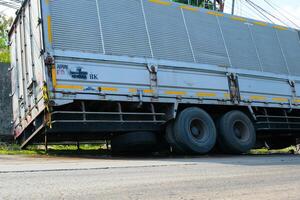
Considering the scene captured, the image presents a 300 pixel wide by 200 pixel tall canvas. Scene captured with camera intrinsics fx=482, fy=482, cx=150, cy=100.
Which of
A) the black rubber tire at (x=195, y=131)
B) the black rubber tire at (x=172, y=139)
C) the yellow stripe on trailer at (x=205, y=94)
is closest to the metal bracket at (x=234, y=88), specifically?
the yellow stripe on trailer at (x=205, y=94)

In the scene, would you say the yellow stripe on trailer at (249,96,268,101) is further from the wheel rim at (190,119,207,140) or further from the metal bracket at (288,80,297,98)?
the wheel rim at (190,119,207,140)

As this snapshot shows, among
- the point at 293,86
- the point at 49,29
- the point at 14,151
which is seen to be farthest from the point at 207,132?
the point at 14,151

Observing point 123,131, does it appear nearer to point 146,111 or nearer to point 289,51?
point 146,111

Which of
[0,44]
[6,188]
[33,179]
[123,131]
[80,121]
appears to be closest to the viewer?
[6,188]

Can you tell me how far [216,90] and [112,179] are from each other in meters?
6.85

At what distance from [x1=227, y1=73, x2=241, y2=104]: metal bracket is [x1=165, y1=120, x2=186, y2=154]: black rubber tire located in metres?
2.11

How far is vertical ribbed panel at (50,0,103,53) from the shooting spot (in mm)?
9789

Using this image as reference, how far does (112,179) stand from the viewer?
564 centimetres

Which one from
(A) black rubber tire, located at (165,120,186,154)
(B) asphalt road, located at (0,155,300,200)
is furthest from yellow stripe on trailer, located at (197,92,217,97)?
(B) asphalt road, located at (0,155,300,200)

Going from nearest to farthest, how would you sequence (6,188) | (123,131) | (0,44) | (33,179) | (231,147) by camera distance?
(6,188)
(33,179)
(123,131)
(231,147)
(0,44)

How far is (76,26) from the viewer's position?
10.0m

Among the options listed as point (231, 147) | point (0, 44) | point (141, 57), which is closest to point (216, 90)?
point (231, 147)

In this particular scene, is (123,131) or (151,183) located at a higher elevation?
(123,131)

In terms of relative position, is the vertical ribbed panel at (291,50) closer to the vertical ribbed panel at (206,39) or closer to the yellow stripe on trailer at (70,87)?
the vertical ribbed panel at (206,39)
